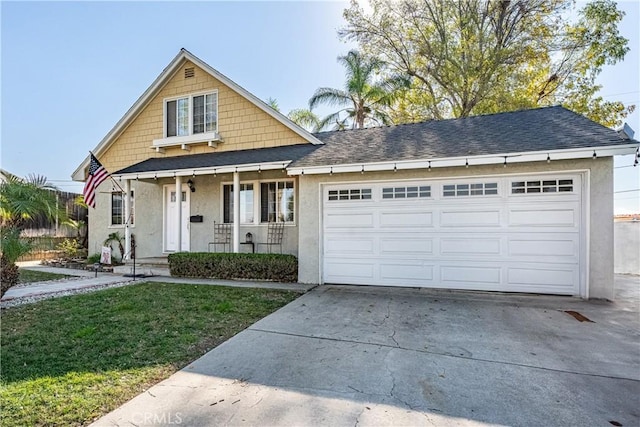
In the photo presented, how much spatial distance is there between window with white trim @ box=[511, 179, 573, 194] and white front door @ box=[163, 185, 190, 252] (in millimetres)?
9622

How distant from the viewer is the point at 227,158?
400 inches

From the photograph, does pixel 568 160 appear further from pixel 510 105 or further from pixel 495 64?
pixel 495 64

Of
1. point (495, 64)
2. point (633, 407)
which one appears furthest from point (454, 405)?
point (495, 64)

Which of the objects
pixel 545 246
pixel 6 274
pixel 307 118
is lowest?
pixel 6 274

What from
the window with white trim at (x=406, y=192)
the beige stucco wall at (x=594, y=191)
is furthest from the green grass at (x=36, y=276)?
the window with white trim at (x=406, y=192)

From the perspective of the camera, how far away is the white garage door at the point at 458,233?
21.5 ft

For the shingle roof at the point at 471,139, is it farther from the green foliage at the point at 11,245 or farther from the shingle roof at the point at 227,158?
the green foliage at the point at 11,245

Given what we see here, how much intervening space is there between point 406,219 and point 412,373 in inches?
178

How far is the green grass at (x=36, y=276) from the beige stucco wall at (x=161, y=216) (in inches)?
87.5

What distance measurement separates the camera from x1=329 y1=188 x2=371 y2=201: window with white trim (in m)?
7.88

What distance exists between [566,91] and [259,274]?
1856 centimetres

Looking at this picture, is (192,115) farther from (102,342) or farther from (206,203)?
(102,342)

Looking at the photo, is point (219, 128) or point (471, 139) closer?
point (471, 139)

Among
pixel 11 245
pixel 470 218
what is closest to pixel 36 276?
pixel 11 245
